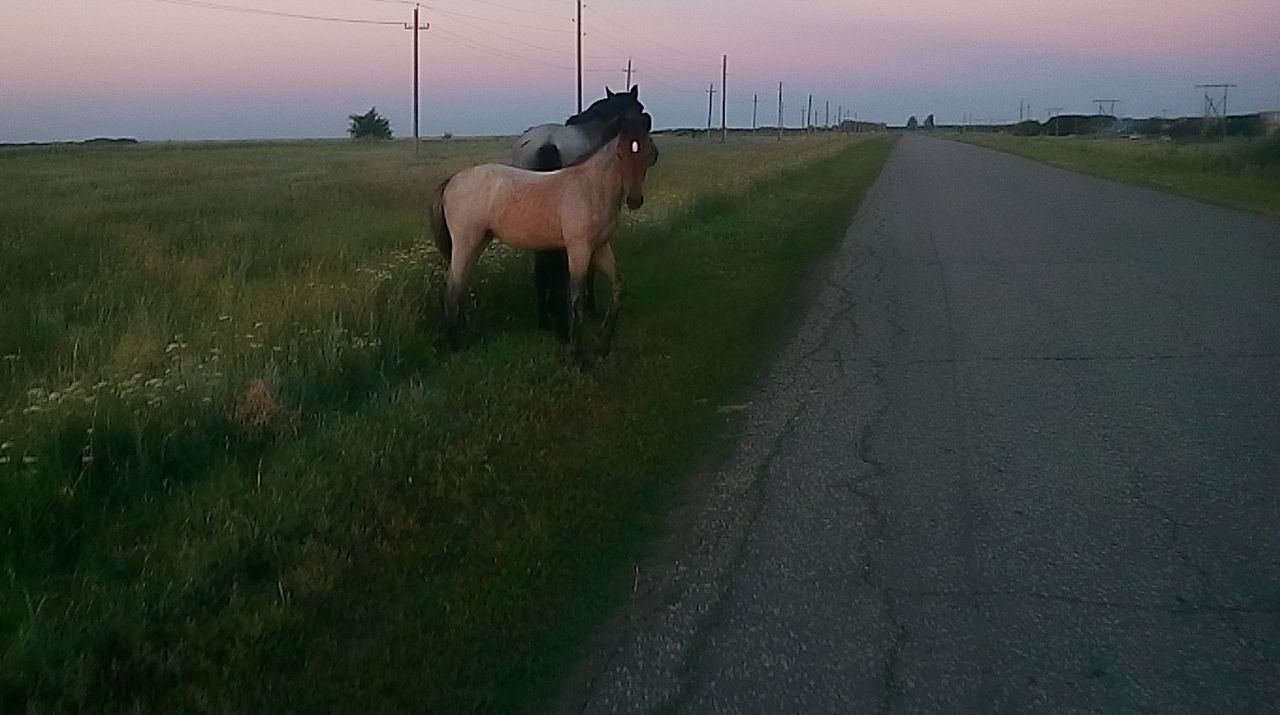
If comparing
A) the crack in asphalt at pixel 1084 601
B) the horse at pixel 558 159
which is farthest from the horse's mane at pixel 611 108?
the crack in asphalt at pixel 1084 601

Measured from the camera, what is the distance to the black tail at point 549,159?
10.2 m

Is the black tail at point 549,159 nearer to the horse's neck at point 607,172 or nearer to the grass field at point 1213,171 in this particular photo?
the horse's neck at point 607,172

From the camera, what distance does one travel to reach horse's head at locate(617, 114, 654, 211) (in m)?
8.88

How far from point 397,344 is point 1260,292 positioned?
9147 mm

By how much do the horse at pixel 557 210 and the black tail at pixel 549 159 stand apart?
80cm

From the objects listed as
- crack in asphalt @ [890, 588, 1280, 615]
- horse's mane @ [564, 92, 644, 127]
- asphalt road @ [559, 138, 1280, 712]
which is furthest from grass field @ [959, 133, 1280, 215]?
crack in asphalt @ [890, 588, 1280, 615]

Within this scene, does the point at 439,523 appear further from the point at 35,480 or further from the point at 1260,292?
the point at 1260,292

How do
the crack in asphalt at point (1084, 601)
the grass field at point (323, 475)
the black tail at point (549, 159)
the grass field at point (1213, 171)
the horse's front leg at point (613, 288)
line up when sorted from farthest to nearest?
the grass field at point (1213, 171), the black tail at point (549, 159), the horse's front leg at point (613, 288), the crack in asphalt at point (1084, 601), the grass field at point (323, 475)

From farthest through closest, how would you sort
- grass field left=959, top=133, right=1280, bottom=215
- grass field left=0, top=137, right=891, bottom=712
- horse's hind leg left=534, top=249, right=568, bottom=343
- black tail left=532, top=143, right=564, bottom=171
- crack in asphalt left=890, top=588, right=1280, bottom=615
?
grass field left=959, top=133, right=1280, bottom=215 < black tail left=532, top=143, right=564, bottom=171 < horse's hind leg left=534, top=249, right=568, bottom=343 < crack in asphalt left=890, top=588, right=1280, bottom=615 < grass field left=0, top=137, right=891, bottom=712

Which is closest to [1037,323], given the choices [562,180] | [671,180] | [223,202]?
[562,180]

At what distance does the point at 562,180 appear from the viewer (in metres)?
9.05

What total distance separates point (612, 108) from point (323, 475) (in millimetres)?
5037

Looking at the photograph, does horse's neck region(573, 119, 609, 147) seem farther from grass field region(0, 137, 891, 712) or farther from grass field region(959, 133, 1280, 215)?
grass field region(959, 133, 1280, 215)

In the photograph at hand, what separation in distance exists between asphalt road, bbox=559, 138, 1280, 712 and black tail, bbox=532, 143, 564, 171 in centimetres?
270
